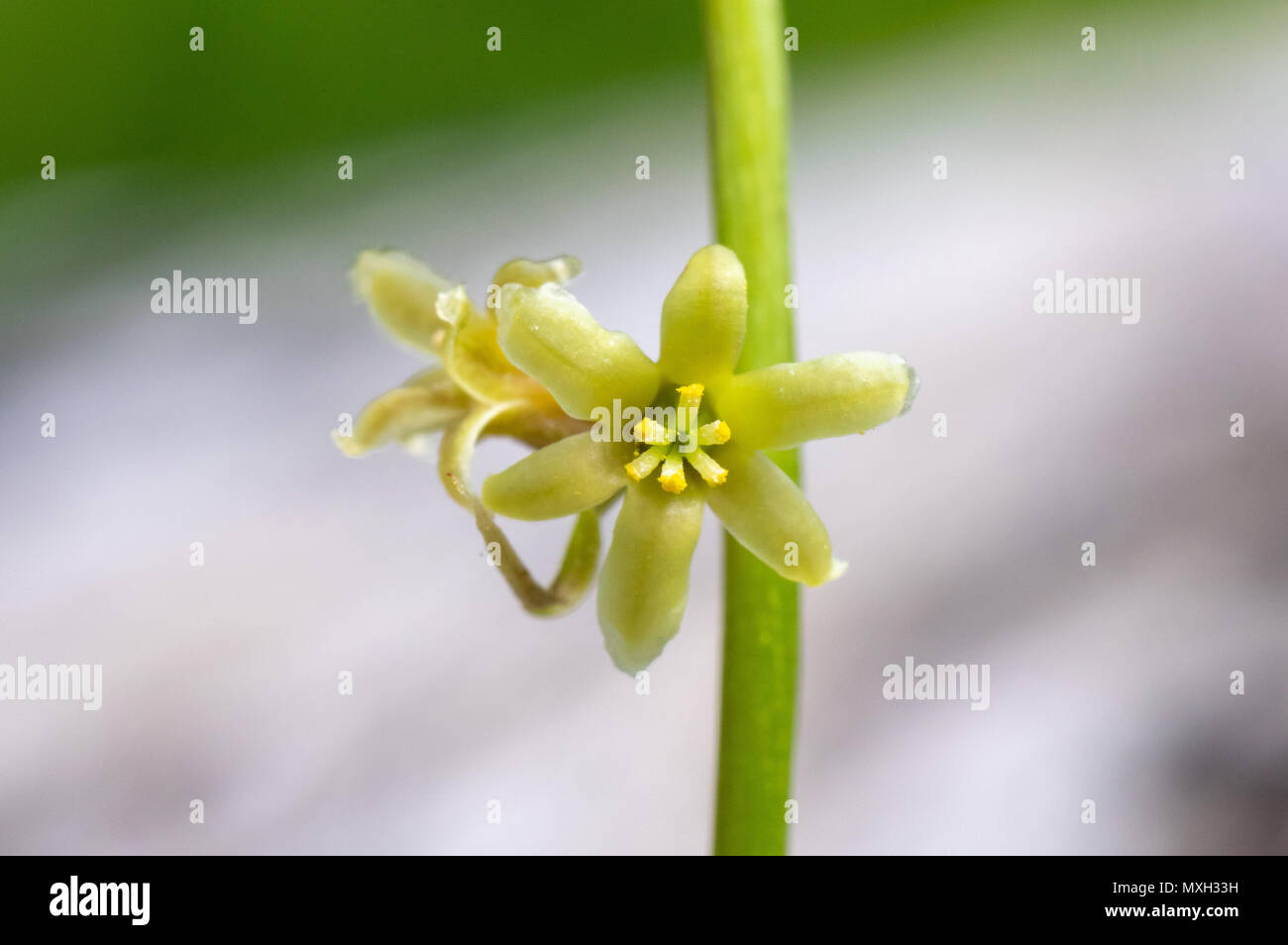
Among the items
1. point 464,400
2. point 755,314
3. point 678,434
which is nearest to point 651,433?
point 678,434

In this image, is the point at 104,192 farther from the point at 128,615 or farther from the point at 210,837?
the point at 210,837

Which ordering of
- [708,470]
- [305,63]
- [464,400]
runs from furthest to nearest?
[305,63] → [464,400] → [708,470]

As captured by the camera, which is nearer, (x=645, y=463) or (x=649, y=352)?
(x=645, y=463)

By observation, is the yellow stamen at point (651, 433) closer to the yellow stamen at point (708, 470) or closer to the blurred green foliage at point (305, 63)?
the yellow stamen at point (708, 470)

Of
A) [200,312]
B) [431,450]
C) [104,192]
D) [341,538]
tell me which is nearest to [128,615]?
[341,538]

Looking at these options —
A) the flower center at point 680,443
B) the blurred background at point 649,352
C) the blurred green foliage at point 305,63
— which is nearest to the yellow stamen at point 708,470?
the flower center at point 680,443

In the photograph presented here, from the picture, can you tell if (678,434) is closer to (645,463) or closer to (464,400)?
(645,463)

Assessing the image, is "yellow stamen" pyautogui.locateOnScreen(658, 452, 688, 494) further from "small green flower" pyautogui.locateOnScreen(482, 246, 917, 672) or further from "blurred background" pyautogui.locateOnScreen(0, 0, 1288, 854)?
"blurred background" pyautogui.locateOnScreen(0, 0, 1288, 854)

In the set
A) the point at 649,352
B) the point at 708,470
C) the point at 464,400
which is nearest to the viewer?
the point at 708,470

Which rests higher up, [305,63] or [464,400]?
[305,63]
